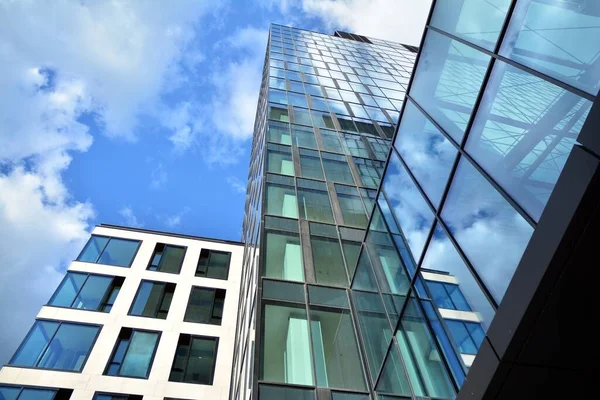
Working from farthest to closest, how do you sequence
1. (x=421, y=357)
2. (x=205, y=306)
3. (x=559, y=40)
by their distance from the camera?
(x=205, y=306)
(x=421, y=357)
(x=559, y=40)

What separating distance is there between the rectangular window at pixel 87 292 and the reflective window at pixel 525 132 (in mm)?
23837

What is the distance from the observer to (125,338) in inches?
901

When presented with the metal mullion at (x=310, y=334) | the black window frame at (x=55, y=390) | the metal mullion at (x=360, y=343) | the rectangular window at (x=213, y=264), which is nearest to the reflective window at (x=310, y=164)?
the metal mullion at (x=310, y=334)

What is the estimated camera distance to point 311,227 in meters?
16.2

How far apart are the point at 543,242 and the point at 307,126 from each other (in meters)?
19.7

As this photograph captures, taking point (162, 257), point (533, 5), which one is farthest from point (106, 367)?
point (533, 5)

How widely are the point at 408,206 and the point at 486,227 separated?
3195 mm

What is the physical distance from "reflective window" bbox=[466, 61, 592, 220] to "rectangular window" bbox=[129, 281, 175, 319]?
74.1ft

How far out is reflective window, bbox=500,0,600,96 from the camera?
4677 millimetres

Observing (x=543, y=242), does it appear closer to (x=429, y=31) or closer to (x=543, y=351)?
(x=543, y=351)

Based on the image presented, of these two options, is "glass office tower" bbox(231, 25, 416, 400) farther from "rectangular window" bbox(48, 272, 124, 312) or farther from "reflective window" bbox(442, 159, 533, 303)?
"rectangular window" bbox(48, 272, 124, 312)

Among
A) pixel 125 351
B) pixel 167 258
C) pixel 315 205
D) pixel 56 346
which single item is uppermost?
pixel 167 258

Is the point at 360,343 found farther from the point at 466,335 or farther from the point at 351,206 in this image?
the point at 351,206

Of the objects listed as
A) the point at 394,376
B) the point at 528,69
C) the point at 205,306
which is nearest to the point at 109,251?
the point at 205,306
